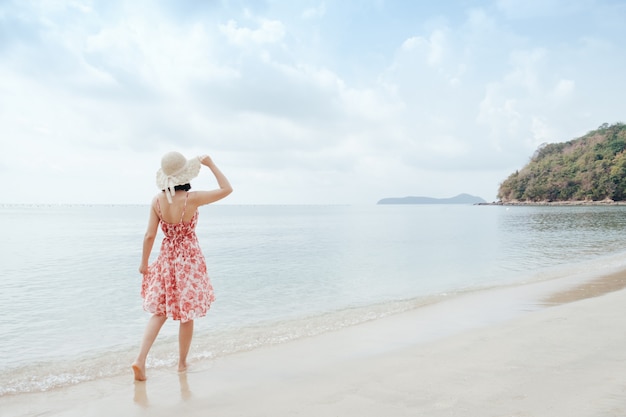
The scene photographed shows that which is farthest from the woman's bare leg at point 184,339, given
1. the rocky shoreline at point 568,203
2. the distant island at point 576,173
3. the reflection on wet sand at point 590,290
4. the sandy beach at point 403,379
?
the distant island at point 576,173

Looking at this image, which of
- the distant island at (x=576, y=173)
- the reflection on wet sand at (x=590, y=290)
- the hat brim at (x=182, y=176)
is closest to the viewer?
the hat brim at (x=182, y=176)

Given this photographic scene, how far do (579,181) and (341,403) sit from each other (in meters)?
132

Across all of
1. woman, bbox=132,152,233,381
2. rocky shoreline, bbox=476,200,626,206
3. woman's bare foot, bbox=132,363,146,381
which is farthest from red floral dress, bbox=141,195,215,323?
rocky shoreline, bbox=476,200,626,206

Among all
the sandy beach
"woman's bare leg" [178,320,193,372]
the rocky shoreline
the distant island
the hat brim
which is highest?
the distant island

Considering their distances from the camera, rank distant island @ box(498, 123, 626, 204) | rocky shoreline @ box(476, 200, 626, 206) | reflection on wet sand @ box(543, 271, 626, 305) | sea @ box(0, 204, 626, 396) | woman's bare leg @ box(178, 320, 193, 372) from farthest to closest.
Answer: distant island @ box(498, 123, 626, 204)
rocky shoreline @ box(476, 200, 626, 206)
reflection on wet sand @ box(543, 271, 626, 305)
sea @ box(0, 204, 626, 396)
woman's bare leg @ box(178, 320, 193, 372)

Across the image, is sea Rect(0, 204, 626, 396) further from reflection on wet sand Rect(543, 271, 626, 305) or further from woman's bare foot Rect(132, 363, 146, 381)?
reflection on wet sand Rect(543, 271, 626, 305)

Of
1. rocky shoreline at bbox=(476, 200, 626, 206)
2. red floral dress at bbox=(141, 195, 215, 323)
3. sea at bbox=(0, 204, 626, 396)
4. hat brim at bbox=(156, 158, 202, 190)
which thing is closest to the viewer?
hat brim at bbox=(156, 158, 202, 190)

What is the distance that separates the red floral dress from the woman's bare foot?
1.80ft

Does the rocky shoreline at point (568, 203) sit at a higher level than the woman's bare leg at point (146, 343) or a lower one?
higher

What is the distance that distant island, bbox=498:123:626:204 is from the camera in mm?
109062

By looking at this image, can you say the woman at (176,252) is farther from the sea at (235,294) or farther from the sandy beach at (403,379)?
the sea at (235,294)

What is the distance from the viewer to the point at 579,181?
384ft

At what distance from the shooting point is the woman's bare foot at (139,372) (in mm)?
4434

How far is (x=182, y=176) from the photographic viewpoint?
4.25 metres
